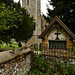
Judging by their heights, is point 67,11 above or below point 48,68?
above

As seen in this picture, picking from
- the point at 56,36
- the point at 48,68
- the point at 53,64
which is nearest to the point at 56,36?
the point at 56,36

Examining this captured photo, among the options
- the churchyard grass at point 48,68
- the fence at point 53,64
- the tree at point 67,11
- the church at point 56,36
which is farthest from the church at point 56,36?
the tree at point 67,11

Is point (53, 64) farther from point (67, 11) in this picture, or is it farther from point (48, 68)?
point (67, 11)

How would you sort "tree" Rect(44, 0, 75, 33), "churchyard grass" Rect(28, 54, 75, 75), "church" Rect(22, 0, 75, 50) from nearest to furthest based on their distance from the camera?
"churchyard grass" Rect(28, 54, 75, 75)
"church" Rect(22, 0, 75, 50)
"tree" Rect(44, 0, 75, 33)

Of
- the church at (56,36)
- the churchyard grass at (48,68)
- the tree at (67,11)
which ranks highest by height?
the tree at (67,11)

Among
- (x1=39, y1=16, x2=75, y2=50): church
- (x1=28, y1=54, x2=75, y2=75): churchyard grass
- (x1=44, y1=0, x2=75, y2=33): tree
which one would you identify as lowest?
(x1=28, y1=54, x2=75, y2=75): churchyard grass

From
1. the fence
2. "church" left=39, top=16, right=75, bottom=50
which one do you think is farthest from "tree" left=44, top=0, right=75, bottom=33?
the fence

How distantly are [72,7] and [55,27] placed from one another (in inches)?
255

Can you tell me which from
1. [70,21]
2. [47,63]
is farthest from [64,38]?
[70,21]

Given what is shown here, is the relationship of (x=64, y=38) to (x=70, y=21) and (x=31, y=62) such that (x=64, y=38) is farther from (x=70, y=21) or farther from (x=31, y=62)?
(x=70, y=21)

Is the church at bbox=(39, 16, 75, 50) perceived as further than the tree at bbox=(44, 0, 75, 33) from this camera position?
No

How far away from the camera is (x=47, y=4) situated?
528 inches

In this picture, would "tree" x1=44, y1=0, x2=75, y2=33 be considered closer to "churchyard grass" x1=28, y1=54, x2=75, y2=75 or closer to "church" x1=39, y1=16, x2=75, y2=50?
"church" x1=39, y1=16, x2=75, y2=50

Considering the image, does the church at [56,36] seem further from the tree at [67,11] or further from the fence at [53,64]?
the tree at [67,11]
